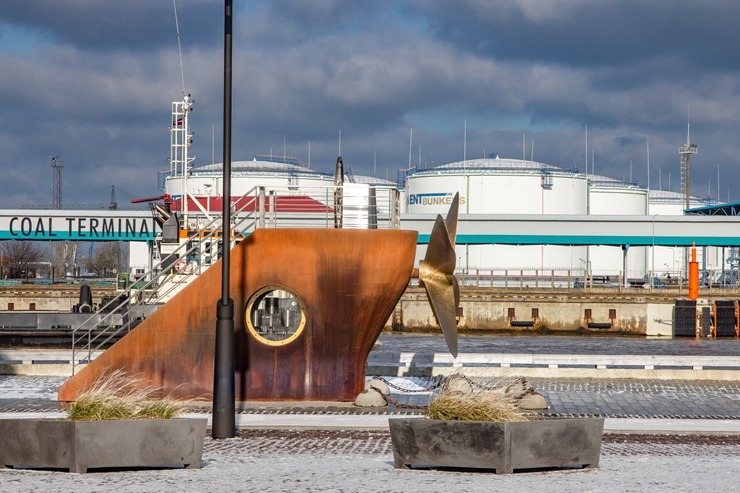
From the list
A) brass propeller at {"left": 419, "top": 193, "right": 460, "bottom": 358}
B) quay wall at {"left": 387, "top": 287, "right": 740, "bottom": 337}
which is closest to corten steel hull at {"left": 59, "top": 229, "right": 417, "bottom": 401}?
brass propeller at {"left": 419, "top": 193, "right": 460, "bottom": 358}

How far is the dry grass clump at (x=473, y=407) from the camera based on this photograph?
44.1 ft

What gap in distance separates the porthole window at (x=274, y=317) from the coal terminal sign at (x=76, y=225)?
63135mm

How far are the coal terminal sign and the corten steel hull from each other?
208 ft

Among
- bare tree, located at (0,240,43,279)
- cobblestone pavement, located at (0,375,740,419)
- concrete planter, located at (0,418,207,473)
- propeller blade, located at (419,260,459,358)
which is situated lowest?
cobblestone pavement, located at (0,375,740,419)

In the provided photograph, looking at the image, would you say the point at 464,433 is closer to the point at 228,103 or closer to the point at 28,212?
the point at 228,103

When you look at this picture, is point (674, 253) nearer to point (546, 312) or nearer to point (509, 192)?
point (509, 192)

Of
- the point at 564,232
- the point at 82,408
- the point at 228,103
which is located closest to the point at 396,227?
the point at 228,103

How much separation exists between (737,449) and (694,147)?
439ft

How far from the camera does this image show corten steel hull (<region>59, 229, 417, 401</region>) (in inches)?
843

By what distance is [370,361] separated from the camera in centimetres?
3181

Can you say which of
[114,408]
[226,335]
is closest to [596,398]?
[226,335]

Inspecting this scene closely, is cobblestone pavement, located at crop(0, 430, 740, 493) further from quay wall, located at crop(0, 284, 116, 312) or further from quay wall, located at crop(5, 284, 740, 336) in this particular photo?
quay wall, located at crop(0, 284, 116, 312)

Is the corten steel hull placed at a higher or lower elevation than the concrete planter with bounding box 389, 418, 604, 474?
higher

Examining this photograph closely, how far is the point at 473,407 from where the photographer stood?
13.5 meters
